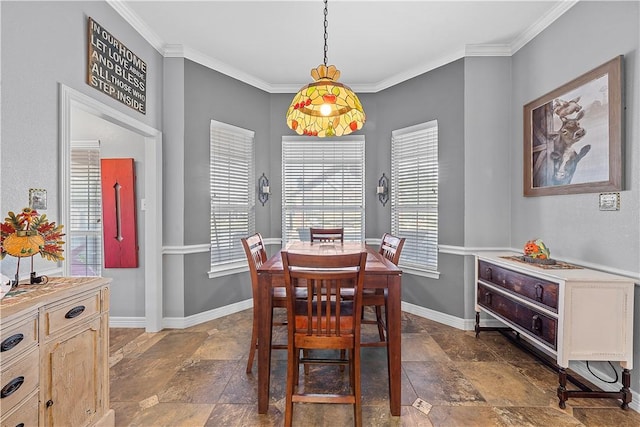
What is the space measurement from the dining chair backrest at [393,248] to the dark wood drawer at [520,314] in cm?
100

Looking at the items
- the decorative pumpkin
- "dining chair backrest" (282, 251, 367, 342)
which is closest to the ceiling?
the decorative pumpkin

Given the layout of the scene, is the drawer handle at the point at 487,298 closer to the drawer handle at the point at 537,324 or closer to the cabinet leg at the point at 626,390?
the drawer handle at the point at 537,324

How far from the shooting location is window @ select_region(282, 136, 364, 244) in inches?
169

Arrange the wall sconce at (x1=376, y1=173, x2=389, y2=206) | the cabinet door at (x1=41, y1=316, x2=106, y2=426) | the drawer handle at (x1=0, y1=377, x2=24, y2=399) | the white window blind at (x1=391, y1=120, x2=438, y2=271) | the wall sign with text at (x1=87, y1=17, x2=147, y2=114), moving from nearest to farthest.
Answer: the drawer handle at (x1=0, y1=377, x2=24, y2=399) → the cabinet door at (x1=41, y1=316, x2=106, y2=426) → the wall sign with text at (x1=87, y1=17, x2=147, y2=114) → the white window blind at (x1=391, y1=120, x2=438, y2=271) → the wall sconce at (x1=376, y1=173, x2=389, y2=206)

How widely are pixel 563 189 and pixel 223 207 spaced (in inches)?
138

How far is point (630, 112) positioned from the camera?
2.06 meters

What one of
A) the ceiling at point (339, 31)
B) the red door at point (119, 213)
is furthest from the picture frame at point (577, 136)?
the red door at point (119, 213)

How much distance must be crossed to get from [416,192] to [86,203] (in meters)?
3.88

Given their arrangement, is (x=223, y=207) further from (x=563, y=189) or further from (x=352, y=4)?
(x=563, y=189)

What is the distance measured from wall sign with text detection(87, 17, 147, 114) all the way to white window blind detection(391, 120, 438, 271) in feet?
9.77

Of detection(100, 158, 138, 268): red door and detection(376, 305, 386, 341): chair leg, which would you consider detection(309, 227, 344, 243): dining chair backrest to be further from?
detection(100, 158, 138, 268): red door

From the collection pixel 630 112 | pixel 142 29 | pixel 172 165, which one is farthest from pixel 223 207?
pixel 630 112

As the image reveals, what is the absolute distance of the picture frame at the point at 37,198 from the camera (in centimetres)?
182

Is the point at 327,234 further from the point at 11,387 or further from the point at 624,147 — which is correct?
the point at 11,387
